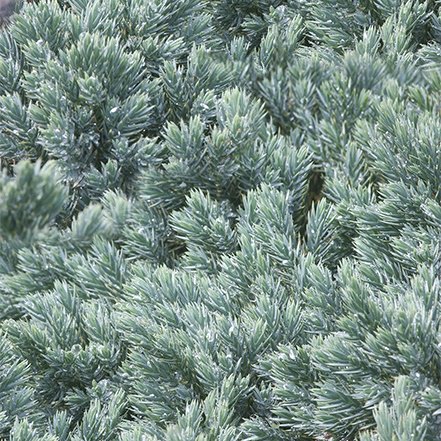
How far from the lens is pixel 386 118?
5.12 feet

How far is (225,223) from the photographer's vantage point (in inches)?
60.4

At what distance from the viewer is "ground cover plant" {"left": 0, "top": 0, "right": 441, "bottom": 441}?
124 cm

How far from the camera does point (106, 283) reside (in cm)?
152

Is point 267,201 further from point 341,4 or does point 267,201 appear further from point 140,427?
point 341,4

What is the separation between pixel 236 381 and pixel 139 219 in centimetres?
46

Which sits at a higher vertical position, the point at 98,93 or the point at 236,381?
the point at 98,93

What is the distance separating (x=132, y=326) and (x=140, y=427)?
20 centimetres

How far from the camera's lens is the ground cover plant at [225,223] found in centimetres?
124

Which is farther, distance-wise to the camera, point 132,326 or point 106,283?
point 106,283

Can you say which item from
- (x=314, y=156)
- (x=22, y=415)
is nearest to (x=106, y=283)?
(x=22, y=415)

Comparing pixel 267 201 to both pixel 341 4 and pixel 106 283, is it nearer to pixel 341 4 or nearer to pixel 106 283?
pixel 106 283

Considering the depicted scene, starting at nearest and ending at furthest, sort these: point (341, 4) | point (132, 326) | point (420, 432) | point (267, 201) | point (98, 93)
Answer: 1. point (420, 432)
2. point (132, 326)
3. point (267, 201)
4. point (98, 93)
5. point (341, 4)

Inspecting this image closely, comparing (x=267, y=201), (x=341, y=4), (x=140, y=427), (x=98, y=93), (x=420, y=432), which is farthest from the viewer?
(x=341, y=4)

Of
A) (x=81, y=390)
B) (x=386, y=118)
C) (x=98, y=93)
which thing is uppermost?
(x=98, y=93)
